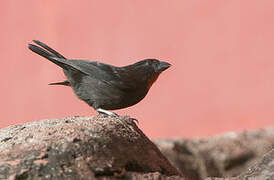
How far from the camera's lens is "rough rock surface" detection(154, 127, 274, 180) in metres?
4.56

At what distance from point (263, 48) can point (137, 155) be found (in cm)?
409

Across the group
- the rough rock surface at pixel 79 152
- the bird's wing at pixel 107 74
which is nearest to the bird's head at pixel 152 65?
the bird's wing at pixel 107 74

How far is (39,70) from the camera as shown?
689 cm

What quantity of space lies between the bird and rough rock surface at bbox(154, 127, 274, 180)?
55.2 inches

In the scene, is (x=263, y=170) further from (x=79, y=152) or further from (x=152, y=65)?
(x=152, y=65)

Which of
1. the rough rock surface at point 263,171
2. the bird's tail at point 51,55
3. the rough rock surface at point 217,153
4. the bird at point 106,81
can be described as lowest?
the rough rock surface at point 263,171

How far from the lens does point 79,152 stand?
6.72 ft

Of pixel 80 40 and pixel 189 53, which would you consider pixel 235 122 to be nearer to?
pixel 189 53

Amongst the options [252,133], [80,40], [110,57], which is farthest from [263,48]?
[80,40]

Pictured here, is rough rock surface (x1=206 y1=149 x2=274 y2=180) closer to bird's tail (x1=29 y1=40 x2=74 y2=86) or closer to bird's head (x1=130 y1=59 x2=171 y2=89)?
bird's head (x1=130 y1=59 x2=171 y2=89)

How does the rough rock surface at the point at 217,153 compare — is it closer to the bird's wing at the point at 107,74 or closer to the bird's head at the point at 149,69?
the bird's head at the point at 149,69

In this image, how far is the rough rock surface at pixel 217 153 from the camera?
15.0 ft

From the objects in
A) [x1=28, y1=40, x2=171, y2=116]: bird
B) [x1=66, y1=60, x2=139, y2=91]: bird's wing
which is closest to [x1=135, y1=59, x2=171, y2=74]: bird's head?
[x1=28, y1=40, x2=171, y2=116]: bird

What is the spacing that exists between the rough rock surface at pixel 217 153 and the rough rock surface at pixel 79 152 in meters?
2.23
